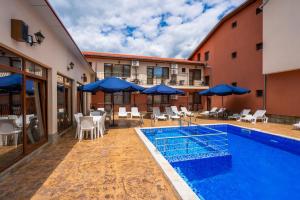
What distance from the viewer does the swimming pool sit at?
151 inches

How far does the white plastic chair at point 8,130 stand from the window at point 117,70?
1398cm

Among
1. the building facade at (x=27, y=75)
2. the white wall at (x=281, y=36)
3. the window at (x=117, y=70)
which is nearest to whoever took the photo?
the building facade at (x=27, y=75)

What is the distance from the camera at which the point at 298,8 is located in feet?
31.9

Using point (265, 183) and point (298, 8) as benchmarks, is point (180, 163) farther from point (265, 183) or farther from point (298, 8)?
point (298, 8)

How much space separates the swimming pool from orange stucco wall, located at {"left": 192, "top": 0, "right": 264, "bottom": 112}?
740 cm

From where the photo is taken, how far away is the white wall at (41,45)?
3432 millimetres

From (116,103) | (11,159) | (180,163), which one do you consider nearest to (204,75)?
(116,103)

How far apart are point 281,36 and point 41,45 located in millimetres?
13373

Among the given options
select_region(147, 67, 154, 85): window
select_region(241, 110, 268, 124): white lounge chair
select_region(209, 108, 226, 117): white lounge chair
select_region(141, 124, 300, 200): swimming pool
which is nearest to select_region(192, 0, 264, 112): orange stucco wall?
select_region(241, 110, 268, 124): white lounge chair

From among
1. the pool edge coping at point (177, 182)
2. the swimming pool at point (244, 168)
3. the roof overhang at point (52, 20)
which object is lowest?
the swimming pool at point (244, 168)

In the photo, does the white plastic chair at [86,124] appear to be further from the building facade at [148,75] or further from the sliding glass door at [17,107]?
the building facade at [148,75]

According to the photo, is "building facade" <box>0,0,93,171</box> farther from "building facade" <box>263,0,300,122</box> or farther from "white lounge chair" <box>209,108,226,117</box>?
"white lounge chair" <box>209,108,226,117</box>

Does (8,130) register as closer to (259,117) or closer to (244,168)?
(244,168)

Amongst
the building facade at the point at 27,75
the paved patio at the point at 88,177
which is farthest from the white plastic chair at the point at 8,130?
the paved patio at the point at 88,177
